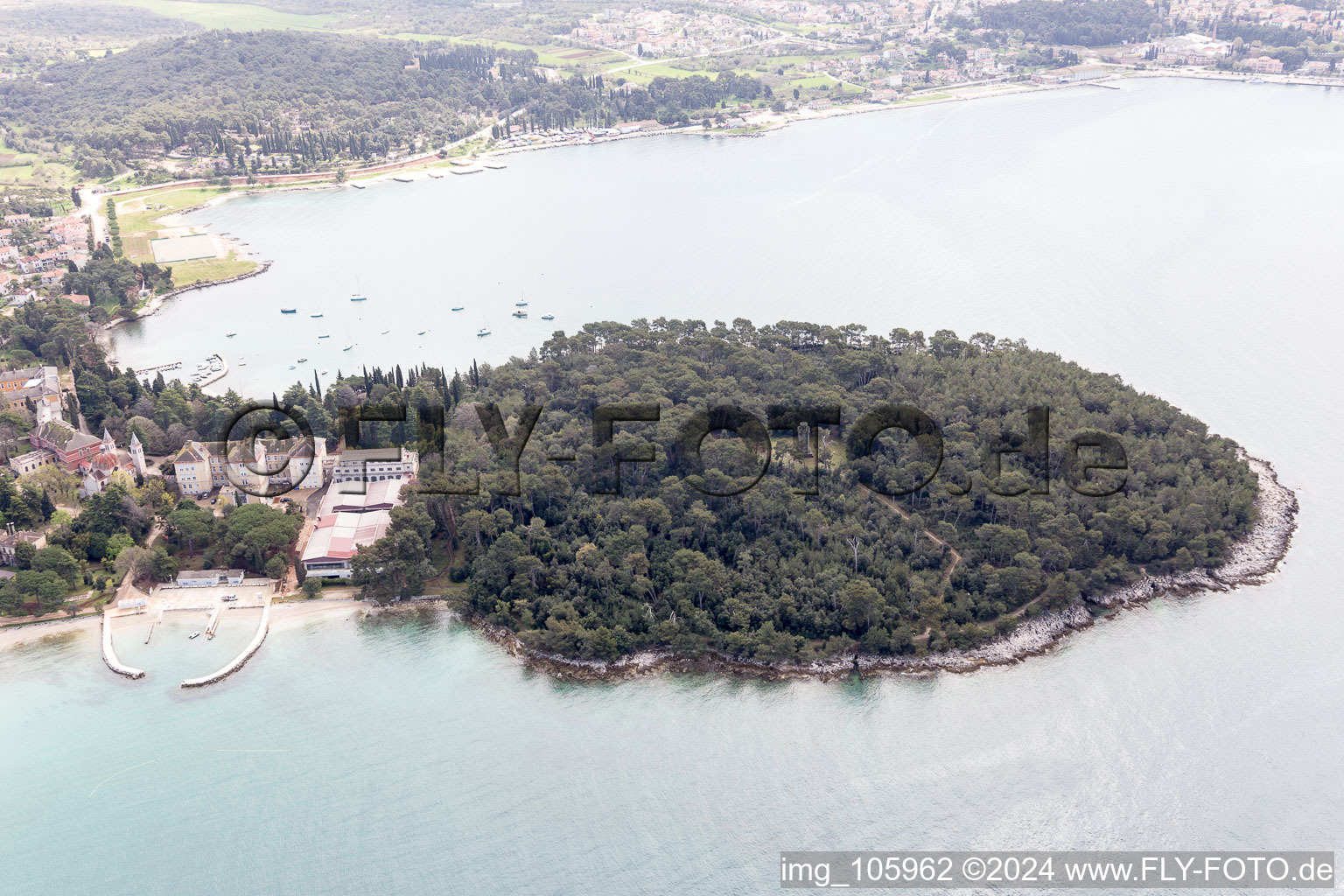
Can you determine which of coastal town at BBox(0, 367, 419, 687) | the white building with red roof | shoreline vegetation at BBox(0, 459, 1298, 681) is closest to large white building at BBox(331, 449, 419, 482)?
coastal town at BBox(0, 367, 419, 687)

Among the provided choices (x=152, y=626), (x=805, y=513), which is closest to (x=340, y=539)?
(x=152, y=626)

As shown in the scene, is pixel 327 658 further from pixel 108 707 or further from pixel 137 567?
pixel 137 567

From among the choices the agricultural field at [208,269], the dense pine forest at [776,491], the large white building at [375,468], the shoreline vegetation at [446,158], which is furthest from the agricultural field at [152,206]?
the large white building at [375,468]

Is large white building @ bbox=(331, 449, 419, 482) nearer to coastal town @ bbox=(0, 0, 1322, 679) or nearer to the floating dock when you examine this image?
coastal town @ bbox=(0, 0, 1322, 679)

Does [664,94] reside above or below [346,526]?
above

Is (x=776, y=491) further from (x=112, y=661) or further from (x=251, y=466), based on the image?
(x=112, y=661)

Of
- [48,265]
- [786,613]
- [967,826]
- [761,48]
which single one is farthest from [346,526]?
[761,48]
